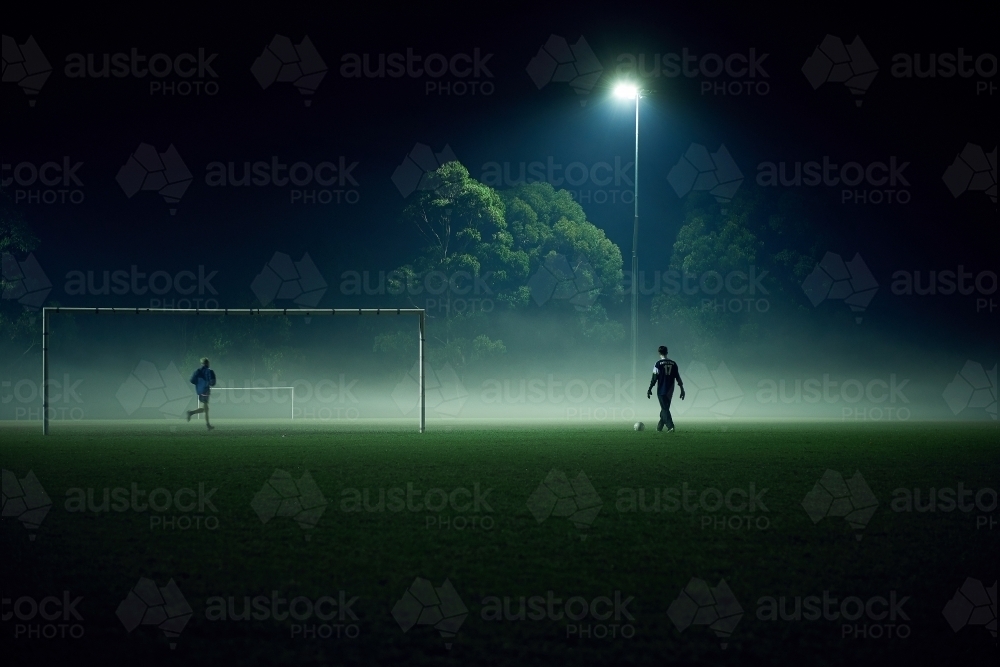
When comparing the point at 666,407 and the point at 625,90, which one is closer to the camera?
the point at 666,407

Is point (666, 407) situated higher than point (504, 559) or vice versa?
point (666, 407)

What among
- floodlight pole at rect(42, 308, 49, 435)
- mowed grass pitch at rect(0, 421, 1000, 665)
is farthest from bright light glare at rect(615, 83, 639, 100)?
floodlight pole at rect(42, 308, 49, 435)

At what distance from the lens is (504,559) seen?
26.7ft

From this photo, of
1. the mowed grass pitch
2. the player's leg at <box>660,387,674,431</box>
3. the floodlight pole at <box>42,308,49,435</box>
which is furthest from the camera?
the floodlight pole at <box>42,308,49,435</box>

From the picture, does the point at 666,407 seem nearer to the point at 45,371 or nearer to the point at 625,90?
the point at 625,90

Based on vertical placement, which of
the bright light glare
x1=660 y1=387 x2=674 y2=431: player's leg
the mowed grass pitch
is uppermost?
the bright light glare

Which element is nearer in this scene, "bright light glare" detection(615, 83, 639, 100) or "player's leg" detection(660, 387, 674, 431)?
"player's leg" detection(660, 387, 674, 431)

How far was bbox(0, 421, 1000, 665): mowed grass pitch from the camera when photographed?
5.78 m

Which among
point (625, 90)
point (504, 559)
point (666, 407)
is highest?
point (625, 90)

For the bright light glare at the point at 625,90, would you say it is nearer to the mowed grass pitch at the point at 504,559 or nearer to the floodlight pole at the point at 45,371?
the mowed grass pitch at the point at 504,559

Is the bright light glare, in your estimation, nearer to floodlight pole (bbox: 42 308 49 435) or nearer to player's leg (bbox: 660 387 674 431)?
player's leg (bbox: 660 387 674 431)

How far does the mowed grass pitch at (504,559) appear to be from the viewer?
5.78m

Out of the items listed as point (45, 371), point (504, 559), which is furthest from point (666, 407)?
point (504, 559)

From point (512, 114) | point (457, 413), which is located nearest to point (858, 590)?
point (457, 413)
